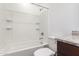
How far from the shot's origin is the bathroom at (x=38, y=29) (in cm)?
153

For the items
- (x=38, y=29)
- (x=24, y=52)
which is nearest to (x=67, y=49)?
(x=24, y=52)

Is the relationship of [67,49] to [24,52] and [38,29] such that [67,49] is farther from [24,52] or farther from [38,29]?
[38,29]

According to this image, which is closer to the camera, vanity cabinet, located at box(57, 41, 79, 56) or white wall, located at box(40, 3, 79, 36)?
vanity cabinet, located at box(57, 41, 79, 56)

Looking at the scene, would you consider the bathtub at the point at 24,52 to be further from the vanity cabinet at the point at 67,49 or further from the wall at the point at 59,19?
the vanity cabinet at the point at 67,49

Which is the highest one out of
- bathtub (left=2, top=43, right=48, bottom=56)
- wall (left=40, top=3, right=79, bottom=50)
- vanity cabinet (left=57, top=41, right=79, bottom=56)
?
wall (left=40, top=3, right=79, bottom=50)

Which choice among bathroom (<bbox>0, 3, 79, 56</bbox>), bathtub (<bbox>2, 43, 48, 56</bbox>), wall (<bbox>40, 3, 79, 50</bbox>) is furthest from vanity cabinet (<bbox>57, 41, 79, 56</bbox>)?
wall (<bbox>40, 3, 79, 50</bbox>)

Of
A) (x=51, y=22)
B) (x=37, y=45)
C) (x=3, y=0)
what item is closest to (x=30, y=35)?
(x=37, y=45)

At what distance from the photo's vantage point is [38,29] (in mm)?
2156

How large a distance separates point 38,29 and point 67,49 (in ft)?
3.28

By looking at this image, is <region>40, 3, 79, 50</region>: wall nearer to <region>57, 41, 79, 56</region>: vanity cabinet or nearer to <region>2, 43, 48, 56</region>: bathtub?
<region>2, 43, 48, 56</region>: bathtub

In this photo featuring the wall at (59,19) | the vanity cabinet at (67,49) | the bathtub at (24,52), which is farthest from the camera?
the wall at (59,19)

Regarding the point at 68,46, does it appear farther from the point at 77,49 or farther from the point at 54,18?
the point at 54,18

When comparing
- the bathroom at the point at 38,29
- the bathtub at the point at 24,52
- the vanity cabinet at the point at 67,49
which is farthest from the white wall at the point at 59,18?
the vanity cabinet at the point at 67,49

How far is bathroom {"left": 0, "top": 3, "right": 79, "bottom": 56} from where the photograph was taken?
1.53 m
